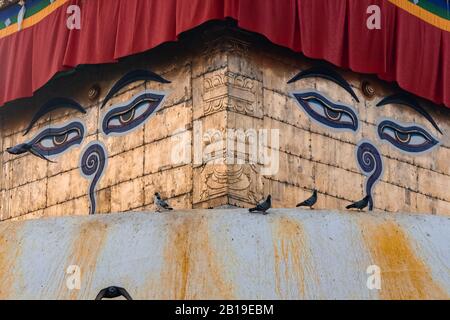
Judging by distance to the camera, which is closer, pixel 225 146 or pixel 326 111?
pixel 225 146

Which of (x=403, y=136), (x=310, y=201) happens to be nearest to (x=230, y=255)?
(x=310, y=201)

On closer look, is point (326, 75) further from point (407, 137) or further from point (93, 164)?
point (93, 164)

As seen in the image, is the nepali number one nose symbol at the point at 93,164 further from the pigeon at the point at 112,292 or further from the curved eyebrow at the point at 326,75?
the pigeon at the point at 112,292

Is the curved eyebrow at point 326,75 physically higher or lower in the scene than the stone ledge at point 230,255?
higher

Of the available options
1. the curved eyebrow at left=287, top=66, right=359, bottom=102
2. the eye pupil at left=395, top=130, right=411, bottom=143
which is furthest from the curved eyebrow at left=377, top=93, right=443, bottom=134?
the curved eyebrow at left=287, top=66, right=359, bottom=102

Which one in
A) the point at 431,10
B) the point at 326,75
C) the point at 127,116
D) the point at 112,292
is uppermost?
the point at 431,10

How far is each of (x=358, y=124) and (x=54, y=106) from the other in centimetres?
553

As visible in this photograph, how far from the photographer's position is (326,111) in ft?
79.0

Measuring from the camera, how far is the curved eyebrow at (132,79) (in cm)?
2417

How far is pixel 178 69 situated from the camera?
78.2 feet

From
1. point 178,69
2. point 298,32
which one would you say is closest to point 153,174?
point 178,69

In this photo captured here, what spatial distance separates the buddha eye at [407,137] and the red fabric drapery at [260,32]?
0.65 metres

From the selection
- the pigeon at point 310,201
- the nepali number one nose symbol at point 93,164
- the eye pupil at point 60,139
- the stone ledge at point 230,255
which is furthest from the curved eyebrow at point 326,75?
the eye pupil at point 60,139

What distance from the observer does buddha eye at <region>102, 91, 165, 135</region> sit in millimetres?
24078
